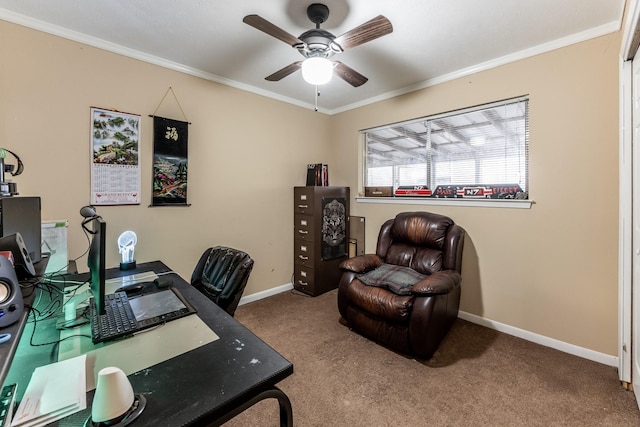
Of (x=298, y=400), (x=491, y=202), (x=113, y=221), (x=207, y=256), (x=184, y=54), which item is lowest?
(x=298, y=400)

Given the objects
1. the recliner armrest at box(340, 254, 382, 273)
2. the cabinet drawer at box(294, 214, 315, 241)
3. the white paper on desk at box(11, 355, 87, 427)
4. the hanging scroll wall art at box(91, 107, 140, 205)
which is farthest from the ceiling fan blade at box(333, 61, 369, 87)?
the white paper on desk at box(11, 355, 87, 427)

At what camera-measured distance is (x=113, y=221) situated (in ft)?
7.81

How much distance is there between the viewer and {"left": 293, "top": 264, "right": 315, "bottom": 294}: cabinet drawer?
348cm

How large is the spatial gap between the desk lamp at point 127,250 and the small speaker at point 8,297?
3.26 ft

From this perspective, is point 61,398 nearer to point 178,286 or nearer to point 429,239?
point 178,286

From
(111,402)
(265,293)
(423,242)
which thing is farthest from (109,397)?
(265,293)

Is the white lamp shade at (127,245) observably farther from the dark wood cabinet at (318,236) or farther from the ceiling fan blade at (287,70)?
the dark wood cabinet at (318,236)

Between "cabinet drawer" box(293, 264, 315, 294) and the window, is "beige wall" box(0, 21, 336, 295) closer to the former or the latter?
"cabinet drawer" box(293, 264, 315, 294)

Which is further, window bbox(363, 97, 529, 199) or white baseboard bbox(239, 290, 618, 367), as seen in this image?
window bbox(363, 97, 529, 199)

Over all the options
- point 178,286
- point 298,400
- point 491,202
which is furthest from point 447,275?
point 178,286

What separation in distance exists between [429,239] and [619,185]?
1.33m

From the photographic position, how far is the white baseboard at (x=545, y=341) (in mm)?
2105

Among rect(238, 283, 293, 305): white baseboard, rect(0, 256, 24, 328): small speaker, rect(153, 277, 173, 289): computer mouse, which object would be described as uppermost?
rect(0, 256, 24, 328): small speaker

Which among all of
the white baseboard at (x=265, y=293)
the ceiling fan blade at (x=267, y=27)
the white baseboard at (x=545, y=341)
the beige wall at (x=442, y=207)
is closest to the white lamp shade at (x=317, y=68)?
the ceiling fan blade at (x=267, y=27)
